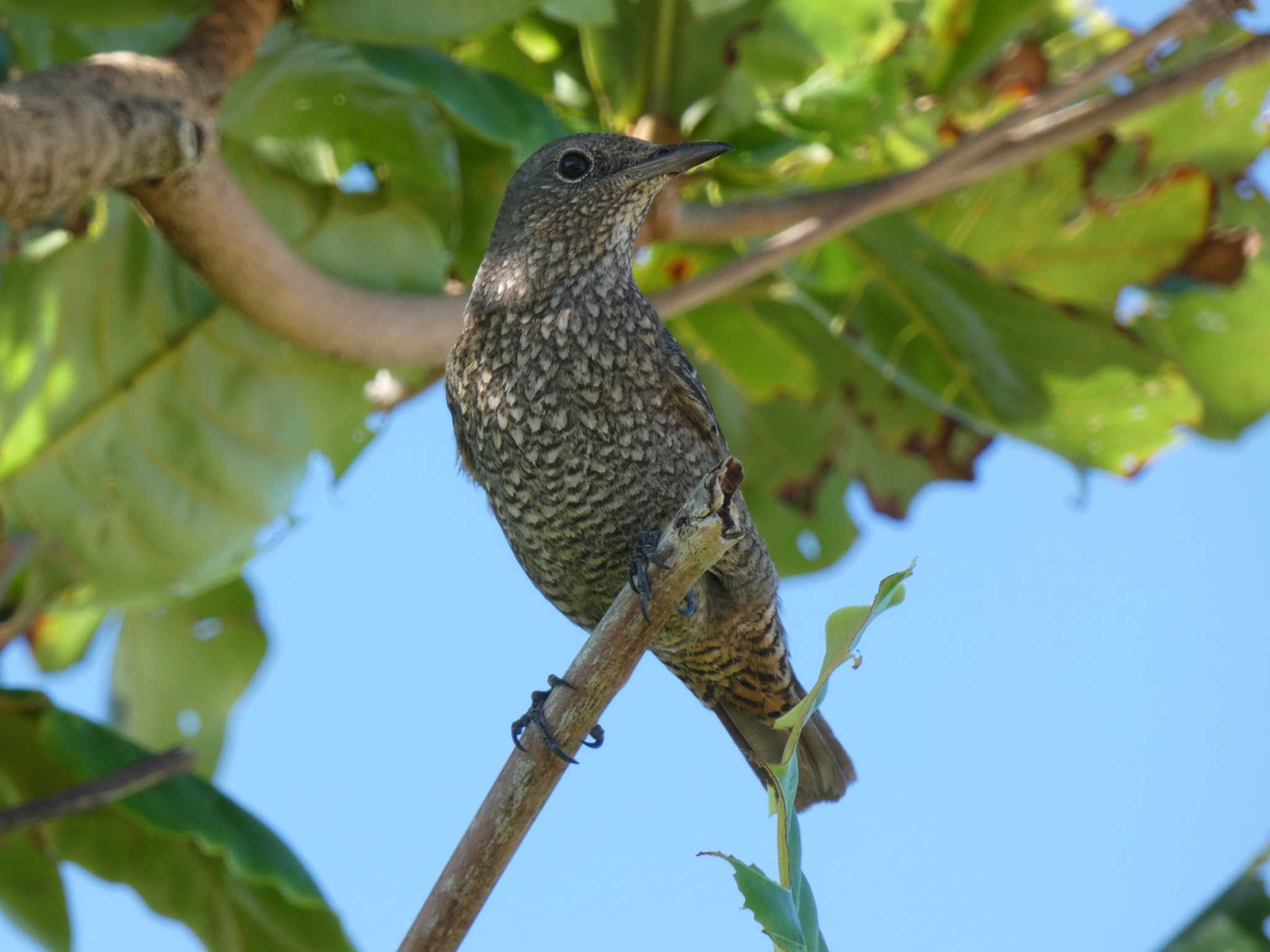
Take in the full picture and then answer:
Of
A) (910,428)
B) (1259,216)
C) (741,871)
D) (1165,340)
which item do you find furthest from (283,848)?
(1259,216)

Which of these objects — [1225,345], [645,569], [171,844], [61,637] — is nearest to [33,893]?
[171,844]

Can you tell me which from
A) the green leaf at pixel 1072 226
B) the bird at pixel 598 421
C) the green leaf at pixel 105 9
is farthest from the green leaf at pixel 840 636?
the green leaf at pixel 1072 226

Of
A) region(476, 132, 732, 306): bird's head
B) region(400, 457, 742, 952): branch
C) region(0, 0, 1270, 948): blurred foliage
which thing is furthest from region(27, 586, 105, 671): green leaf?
region(400, 457, 742, 952): branch

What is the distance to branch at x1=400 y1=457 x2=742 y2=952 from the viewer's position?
2227 mm

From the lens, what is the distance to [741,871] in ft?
6.08

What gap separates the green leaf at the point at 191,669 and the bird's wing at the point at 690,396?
2.21 m

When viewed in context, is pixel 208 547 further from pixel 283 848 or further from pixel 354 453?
pixel 283 848

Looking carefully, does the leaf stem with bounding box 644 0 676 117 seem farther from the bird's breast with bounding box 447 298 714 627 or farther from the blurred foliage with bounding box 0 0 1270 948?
the bird's breast with bounding box 447 298 714 627

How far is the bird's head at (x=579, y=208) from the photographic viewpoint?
11.2 ft

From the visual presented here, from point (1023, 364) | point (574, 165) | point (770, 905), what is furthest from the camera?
point (1023, 364)

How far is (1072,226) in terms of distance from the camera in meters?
5.14

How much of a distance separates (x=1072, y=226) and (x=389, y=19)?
2.68m

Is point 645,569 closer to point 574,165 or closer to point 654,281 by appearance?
point 574,165

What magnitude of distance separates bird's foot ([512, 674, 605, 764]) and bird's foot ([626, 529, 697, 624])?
0.19 meters
